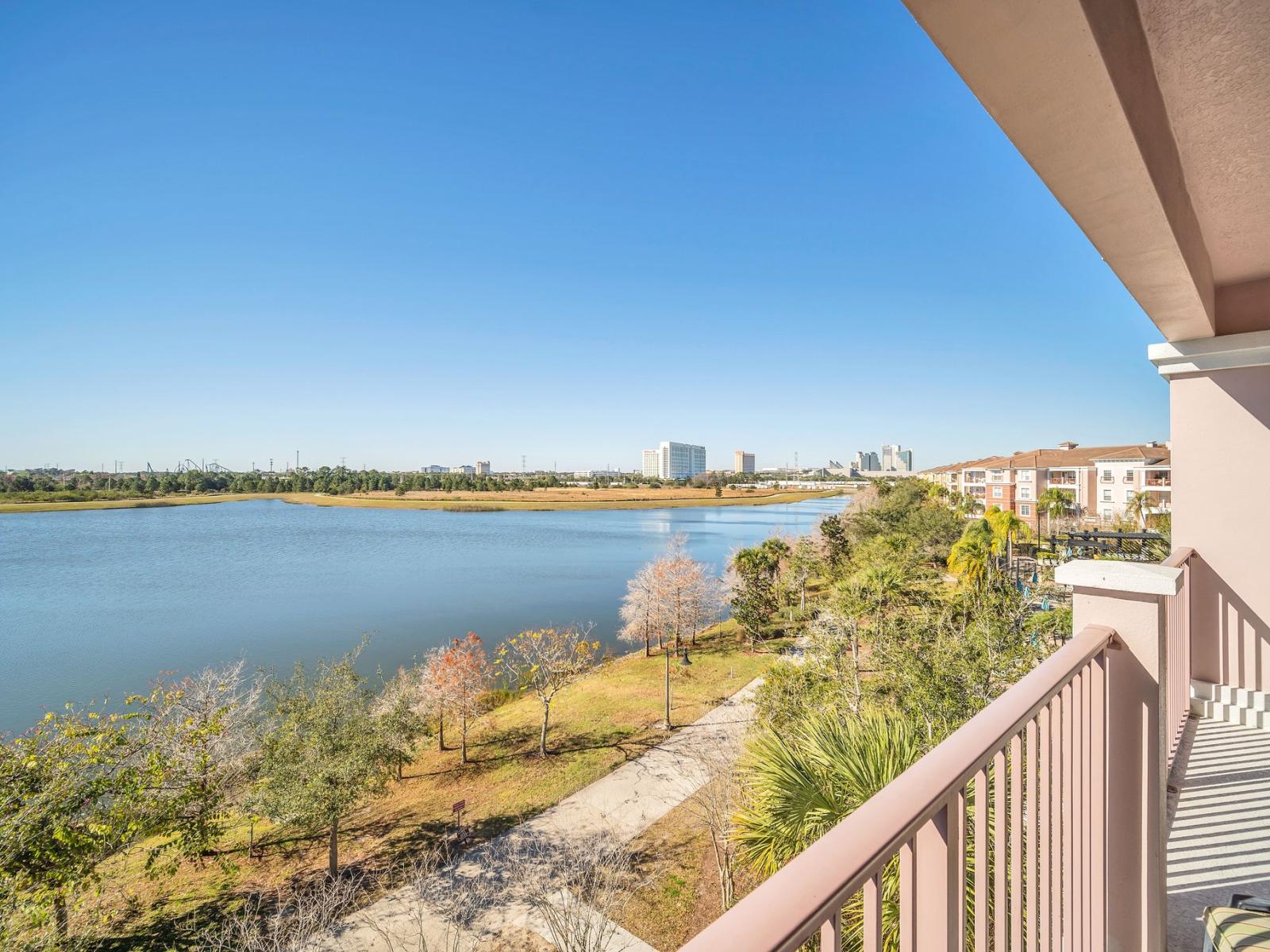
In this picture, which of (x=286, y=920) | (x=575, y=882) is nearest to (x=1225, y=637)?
(x=575, y=882)

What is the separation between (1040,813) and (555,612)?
26.0 m

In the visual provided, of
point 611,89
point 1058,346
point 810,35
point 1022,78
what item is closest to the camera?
point 1022,78

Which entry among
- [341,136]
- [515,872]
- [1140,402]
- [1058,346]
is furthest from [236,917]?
[1058,346]

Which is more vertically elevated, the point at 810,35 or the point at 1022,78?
the point at 810,35

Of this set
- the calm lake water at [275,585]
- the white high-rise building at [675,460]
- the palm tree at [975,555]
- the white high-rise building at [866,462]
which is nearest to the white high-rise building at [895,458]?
the white high-rise building at [866,462]

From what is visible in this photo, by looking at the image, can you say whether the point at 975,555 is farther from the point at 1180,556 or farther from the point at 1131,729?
the point at 1131,729

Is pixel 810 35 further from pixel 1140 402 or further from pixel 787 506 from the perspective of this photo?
pixel 787 506

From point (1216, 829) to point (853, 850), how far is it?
2.97 meters

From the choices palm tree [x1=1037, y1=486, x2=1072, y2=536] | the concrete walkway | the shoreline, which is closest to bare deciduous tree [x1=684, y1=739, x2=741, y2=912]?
the concrete walkway

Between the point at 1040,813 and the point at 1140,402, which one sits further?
the point at 1140,402

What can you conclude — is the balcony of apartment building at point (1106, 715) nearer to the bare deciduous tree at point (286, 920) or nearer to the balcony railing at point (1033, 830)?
the balcony railing at point (1033, 830)

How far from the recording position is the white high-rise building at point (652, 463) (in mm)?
126562

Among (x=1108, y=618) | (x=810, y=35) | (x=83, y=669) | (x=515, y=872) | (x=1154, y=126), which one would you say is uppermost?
(x=810, y=35)

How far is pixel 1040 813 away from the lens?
1100 millimetres
